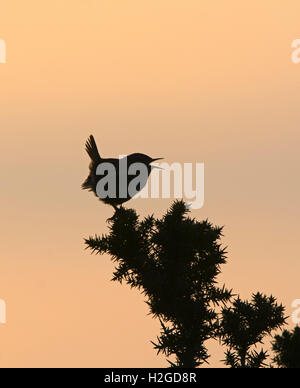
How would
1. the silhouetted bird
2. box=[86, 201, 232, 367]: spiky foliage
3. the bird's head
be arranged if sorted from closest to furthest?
box=[86, 201, 232, 367]: spiky foliage < the silhouetted bird < the bird's head

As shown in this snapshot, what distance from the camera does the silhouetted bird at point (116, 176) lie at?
10.9 meters

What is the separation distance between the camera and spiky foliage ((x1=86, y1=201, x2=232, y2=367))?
250 inches

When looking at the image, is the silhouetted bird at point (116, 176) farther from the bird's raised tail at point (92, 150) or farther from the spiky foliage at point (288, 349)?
the spiky foliage at point (288, 349)

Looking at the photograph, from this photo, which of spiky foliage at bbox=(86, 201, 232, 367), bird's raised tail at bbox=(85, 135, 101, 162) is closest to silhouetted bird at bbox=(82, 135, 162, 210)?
bird's raised tail at bbox=(85, 135, 101, 162)

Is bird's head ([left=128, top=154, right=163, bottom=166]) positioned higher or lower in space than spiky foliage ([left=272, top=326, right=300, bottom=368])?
higher

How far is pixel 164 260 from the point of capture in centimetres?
654

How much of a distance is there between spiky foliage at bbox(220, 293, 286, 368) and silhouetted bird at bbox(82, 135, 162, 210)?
4.41 m

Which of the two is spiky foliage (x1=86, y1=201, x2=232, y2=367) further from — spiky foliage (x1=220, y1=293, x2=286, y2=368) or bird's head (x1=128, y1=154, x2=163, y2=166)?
bird's head (x1=128, y1=154, x2=163, y2=166)

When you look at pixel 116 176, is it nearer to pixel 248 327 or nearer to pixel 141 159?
pixel 141 159

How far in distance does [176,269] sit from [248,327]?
0.91 meters

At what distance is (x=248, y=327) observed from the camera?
6.42 metres

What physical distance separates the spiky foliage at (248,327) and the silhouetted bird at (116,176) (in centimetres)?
441

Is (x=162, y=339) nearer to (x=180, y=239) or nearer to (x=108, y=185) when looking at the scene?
(x=180, y=239)

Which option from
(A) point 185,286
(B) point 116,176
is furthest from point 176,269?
(B) point 116,176
